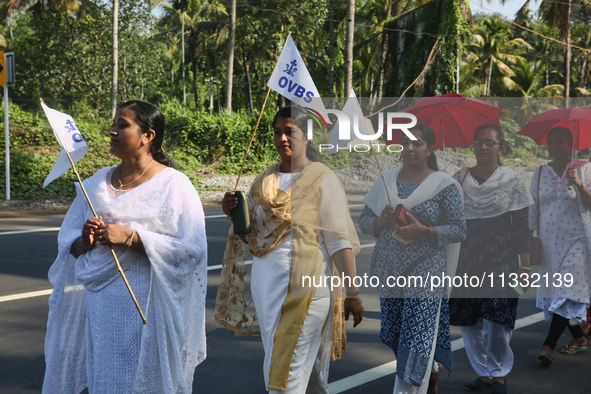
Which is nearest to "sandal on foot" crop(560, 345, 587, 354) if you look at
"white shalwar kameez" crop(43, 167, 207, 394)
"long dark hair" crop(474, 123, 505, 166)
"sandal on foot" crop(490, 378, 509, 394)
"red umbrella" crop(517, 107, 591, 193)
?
"sandal on foot" crop(490, 378, 509, 394)

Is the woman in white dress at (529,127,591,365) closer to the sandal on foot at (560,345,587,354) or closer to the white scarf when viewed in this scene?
the sandal on foot at (560,345,587,354)

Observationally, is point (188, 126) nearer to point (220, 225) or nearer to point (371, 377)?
point (220, 225)

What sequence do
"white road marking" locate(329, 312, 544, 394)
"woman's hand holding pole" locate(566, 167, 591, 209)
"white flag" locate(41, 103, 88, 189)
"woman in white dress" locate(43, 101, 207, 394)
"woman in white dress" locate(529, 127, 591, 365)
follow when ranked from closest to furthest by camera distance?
"woman in white dress" locate(43, 101, 207, 394) → "white flag" locate(41, 103, 88, 189) → "white road marking" locate(329, 312, 544, 394) → "woman's hand holding pole" locate(566, 167, 591, 209) → "woman in white dress" locate(529, 127, 591, 365)

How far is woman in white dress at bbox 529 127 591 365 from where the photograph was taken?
412 centimetres

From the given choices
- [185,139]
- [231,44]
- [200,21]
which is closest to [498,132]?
[185,139]

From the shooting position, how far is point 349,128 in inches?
115

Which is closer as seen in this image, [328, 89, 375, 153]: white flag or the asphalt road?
[328, 89, 375, 153]: white flag

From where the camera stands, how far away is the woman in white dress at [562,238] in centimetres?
412

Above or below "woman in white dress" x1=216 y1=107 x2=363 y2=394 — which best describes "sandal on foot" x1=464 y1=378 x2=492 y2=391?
below

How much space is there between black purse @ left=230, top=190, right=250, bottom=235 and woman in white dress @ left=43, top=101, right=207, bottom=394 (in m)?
0.23

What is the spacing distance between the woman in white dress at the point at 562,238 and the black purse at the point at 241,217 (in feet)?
8.10

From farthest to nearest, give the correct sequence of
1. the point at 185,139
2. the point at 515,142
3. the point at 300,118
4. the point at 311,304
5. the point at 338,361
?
the point at 185,139 → the point at 338,361 → the point at 515,142 → the point at 300,118 → the point at 311,304

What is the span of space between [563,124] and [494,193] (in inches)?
34.3

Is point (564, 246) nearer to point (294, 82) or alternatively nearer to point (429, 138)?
point (429, 138)
